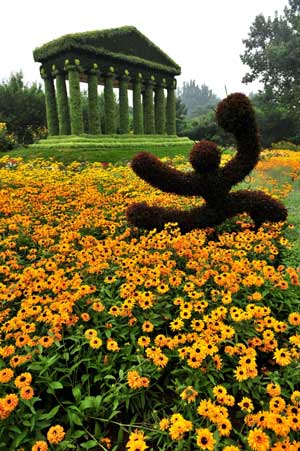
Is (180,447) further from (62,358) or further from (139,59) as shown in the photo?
(139,59)

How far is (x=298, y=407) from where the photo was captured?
6.52 ft

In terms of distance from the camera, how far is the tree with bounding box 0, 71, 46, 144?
32406 millimetres

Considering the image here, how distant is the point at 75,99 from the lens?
20.4 metres

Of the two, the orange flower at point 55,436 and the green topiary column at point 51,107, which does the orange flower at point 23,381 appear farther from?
the green topiary column at point 51,107

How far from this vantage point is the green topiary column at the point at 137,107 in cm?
2434

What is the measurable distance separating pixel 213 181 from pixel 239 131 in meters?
0.76

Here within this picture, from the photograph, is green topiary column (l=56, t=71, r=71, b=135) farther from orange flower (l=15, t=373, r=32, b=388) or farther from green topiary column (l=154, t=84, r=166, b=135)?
orange flower (l=15, t=373, r=32, b=388)

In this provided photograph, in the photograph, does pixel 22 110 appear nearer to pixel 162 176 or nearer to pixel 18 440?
pixel 162 176

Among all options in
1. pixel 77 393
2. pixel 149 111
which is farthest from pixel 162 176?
pixel 149 111

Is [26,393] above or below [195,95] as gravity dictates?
below

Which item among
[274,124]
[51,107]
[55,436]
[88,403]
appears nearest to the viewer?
[55,436]

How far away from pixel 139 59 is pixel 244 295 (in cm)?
2314

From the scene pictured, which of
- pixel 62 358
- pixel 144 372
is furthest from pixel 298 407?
pixel 62 358

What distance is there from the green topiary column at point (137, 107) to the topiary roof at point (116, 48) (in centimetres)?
126
